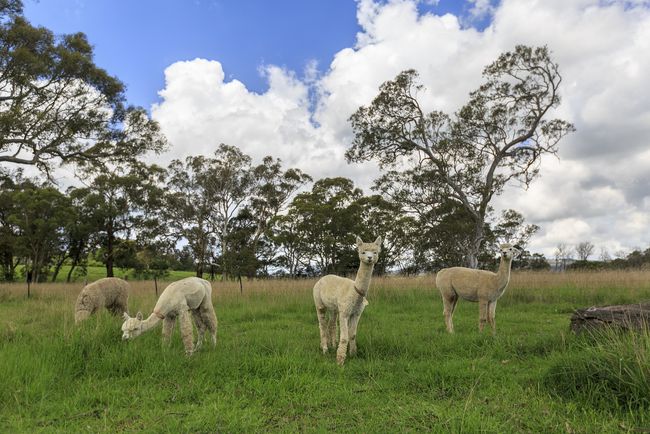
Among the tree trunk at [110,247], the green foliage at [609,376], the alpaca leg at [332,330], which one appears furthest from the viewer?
the tree trunk at [110,247]

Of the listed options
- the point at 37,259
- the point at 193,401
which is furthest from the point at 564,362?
the point at 37,259

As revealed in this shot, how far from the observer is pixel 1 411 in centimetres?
443

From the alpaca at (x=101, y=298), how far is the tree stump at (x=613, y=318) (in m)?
9.10

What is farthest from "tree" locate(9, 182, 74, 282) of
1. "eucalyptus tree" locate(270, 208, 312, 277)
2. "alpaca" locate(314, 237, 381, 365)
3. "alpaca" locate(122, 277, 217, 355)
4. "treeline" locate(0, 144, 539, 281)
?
"alpaca" locate(314, 237, 381, 365)

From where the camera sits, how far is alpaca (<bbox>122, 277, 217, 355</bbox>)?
6.30 m

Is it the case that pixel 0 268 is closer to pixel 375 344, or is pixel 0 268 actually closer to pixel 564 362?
pixel 375 344

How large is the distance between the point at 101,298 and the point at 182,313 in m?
3.56

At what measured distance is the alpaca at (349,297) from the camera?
236 inches

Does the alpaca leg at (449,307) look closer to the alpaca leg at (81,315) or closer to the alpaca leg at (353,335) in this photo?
the alpaca leg at (353,335)

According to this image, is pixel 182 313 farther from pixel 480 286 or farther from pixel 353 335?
pixel 480 286

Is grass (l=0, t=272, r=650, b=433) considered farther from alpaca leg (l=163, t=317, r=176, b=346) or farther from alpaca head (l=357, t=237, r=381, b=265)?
alpaca head (l=357, t=237, r=381, b=265)

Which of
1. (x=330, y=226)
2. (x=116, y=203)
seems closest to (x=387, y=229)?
(x=330, y=226)

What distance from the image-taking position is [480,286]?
27.5 feet

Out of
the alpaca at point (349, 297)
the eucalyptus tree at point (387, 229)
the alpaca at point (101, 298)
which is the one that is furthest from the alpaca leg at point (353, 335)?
the eucalyptus tree at point (387, 229)
